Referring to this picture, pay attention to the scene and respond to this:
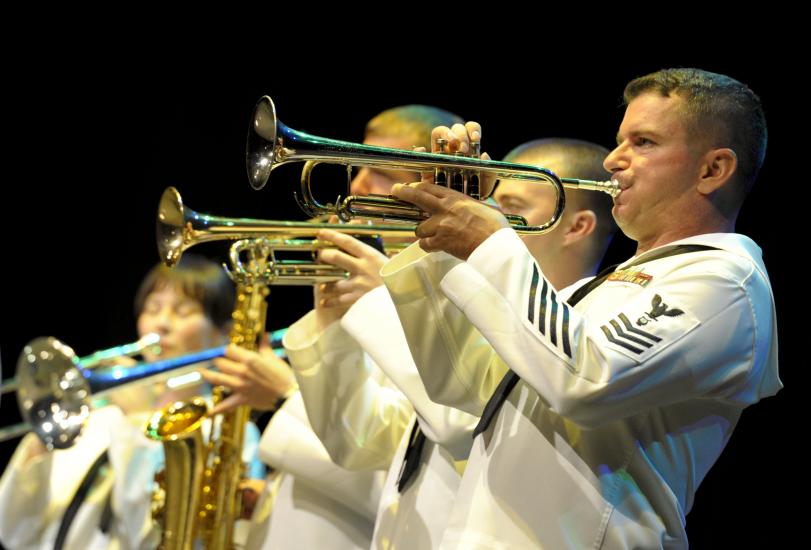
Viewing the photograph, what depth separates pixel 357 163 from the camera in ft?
7.66

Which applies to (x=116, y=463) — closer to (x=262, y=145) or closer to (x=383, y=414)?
(x=383, y=414)

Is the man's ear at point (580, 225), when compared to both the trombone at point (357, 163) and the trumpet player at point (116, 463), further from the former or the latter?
the trumpet player at point (116, 463)

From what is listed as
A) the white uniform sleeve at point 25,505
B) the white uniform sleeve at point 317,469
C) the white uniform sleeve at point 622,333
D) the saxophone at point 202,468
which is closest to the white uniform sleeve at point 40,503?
the white uniform sleeve at point 25,505

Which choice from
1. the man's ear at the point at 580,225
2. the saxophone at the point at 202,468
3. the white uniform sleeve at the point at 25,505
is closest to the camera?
the man's ear at the point at 580,225

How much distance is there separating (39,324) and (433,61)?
2.66 metres

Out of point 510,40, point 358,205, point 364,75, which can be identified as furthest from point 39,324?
point 358,205

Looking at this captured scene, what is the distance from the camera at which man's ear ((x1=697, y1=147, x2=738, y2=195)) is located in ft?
7.64

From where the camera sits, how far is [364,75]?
192 inches

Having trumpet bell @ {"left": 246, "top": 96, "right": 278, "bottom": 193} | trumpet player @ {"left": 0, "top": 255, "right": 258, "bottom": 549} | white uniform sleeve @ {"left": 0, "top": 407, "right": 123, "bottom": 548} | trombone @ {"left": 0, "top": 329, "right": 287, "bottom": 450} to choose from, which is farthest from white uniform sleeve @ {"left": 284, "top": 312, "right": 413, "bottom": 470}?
white uniform sleeve @ {"left": 0, "top": 407, "right": 123, "bottom": 548}

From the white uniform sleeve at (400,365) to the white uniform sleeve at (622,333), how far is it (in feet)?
1.74

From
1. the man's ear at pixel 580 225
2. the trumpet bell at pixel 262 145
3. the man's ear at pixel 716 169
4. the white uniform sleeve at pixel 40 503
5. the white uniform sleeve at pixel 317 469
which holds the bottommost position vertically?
the white uniform sleeve at pixel 40 503

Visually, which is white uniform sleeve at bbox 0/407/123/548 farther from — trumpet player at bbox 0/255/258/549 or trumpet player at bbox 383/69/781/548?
trumpet player at bbox 383/69/781/548

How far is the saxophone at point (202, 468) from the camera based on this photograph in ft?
11.5

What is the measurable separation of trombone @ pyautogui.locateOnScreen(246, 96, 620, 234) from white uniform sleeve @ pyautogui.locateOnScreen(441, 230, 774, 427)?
1.04ft
